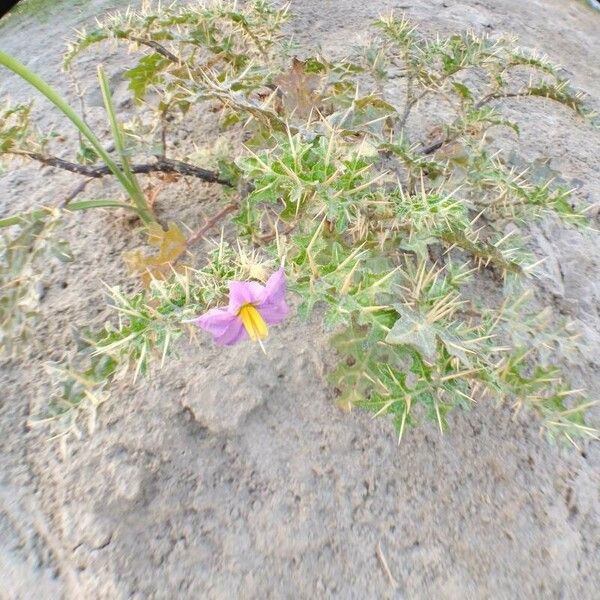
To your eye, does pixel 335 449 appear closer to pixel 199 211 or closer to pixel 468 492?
pixel 468 492

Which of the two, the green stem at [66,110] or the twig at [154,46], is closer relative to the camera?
the green stem at [66,110]

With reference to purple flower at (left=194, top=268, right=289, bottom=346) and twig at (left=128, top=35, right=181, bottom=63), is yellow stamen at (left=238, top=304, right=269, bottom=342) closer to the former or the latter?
purple flower at (left=194, top=268, right=289, bottom=346)

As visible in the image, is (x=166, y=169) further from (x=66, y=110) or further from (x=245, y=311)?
(x=245, y=311)

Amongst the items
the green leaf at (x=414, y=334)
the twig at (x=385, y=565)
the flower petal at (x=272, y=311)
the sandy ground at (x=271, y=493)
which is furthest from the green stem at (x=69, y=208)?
the twig at (x=385, y=565)

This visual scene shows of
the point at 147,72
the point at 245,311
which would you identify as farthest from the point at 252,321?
the point at 147,72

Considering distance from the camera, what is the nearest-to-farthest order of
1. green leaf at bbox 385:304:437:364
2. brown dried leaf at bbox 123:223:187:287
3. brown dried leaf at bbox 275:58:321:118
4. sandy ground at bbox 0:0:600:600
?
1. green leaf at bbox 385:304:437:364
2. sandy ground at bbox 0:0:600:600
3. brown dried leaf at bbox 123:223:187:287
4. brown dried leaf at bbox 275:58:321:118

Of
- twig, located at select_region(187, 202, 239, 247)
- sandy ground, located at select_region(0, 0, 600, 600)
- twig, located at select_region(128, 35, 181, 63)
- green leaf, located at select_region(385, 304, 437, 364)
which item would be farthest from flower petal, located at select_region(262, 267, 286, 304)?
twig, located at select_region(128, 35, 181, 63)

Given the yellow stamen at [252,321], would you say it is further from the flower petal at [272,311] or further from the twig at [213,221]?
the twig at [213,221]
